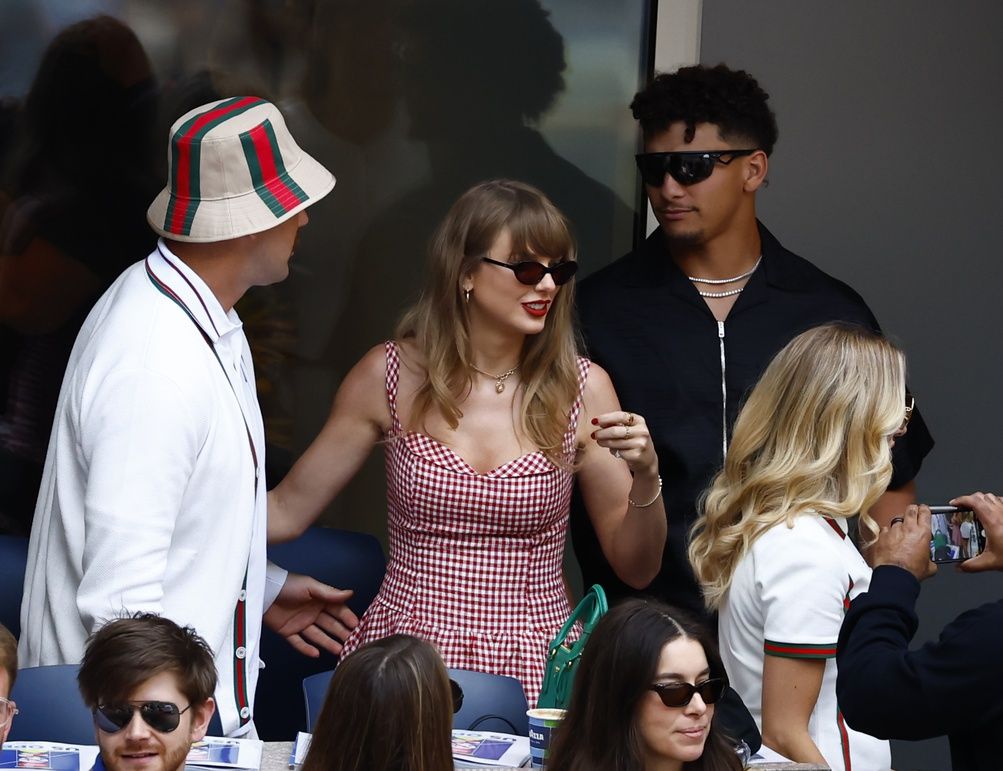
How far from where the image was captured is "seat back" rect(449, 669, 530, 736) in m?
3.04

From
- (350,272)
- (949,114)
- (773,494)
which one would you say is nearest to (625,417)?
(773,494)

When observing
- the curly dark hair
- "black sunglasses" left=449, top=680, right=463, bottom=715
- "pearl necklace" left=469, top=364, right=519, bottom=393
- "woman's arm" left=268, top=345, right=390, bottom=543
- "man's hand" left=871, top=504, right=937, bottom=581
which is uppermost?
the curly dark hair

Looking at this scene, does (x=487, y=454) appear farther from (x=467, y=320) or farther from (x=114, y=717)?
(x=114, y=717)

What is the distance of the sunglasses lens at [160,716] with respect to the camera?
7.86 feet

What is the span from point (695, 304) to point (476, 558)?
38.5 inches

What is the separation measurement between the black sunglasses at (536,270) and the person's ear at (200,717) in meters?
1.26

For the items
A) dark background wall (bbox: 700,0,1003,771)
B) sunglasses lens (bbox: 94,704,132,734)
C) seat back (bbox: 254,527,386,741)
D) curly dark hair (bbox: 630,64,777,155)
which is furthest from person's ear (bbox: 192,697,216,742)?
dark background wall (bbox: 700,0,1003,771)

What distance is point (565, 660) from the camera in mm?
2854

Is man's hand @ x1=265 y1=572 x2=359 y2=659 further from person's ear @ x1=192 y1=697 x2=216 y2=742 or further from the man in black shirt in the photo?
person's ear @ x1=192 y1=697 x2=216 y2=742

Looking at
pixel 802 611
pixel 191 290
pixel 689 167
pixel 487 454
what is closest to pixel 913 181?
pixel 689 167

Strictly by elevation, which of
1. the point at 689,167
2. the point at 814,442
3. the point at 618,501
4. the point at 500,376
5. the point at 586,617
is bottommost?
the point at 586,617

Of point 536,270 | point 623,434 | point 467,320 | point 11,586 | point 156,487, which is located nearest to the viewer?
point 156,487

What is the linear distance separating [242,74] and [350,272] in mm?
651

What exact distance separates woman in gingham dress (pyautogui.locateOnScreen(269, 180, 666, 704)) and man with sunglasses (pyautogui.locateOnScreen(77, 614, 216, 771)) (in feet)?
3.35
